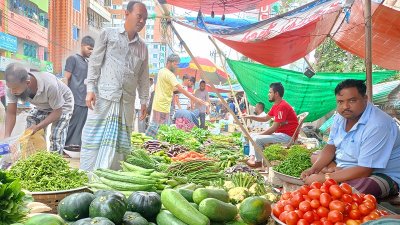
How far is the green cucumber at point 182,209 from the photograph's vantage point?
2.24 metres

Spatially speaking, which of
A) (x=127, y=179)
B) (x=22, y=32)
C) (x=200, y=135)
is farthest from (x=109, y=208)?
(x=22, y=32)

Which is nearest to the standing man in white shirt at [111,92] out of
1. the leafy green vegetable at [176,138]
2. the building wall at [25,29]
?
the leafy green vegetable at [176,138]

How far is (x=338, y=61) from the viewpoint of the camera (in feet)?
49.6

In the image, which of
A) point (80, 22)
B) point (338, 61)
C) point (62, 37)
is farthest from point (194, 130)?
point (80, 22)

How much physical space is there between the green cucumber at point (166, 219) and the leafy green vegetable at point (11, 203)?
0.77 meters

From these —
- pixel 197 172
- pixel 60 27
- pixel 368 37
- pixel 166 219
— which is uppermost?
pixel 60 27

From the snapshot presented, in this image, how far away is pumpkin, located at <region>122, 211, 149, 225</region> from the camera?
213 centimetres

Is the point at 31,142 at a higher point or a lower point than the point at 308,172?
higher

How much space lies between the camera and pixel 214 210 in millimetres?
2350

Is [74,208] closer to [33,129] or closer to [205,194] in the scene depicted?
[205,194]

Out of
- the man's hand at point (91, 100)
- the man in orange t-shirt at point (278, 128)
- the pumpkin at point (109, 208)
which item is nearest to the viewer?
the pumpkin at point (109, 208)


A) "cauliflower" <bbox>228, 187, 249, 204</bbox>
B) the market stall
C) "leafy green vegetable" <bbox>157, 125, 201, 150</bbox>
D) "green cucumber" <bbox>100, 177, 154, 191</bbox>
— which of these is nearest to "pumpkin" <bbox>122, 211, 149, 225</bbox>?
the market stall

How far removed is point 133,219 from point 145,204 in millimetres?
165

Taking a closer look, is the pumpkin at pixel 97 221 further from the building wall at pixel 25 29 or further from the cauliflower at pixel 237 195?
the building wall at pixel 25 29
